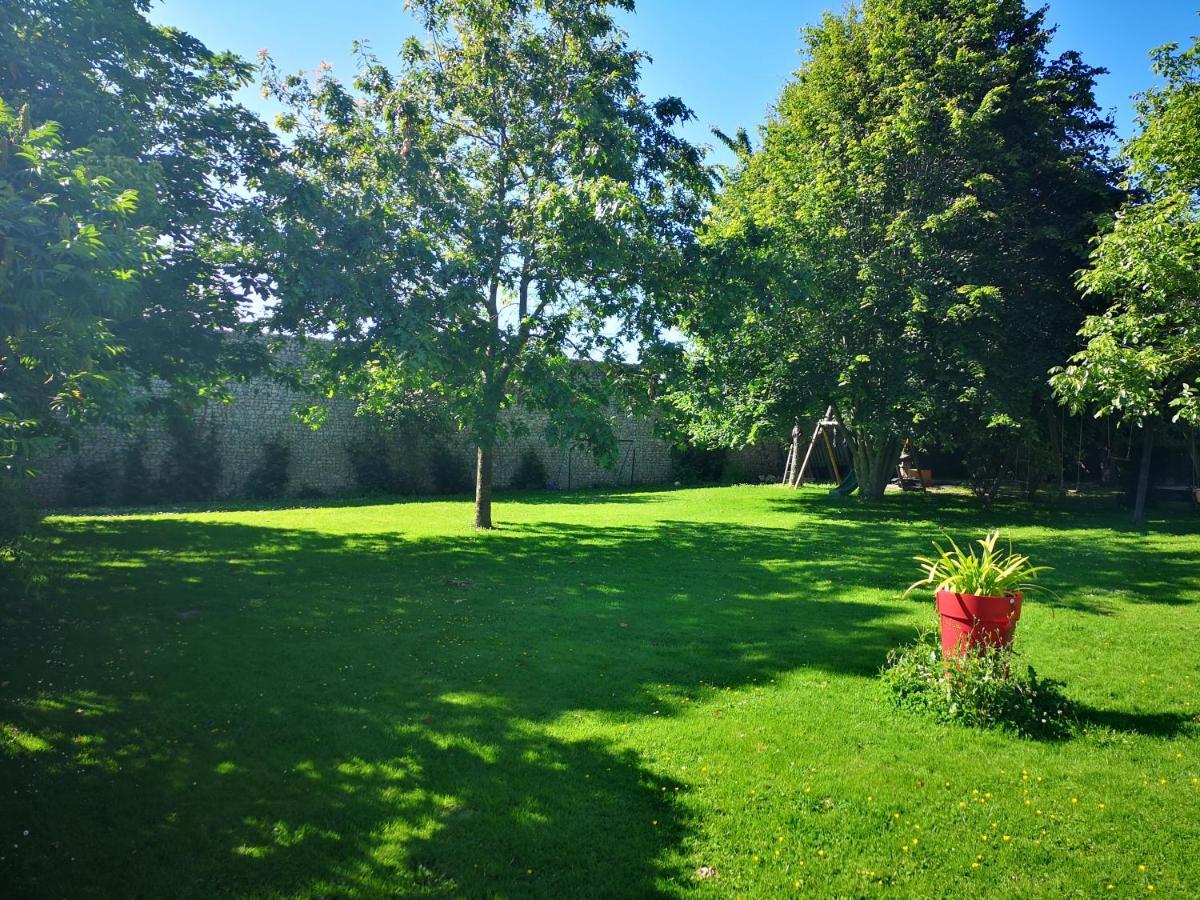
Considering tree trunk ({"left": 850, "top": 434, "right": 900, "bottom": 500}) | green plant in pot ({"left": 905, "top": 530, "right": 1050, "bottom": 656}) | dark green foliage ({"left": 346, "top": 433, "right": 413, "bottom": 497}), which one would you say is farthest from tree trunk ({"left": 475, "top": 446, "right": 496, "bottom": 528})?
tree trunk ({"left": 850, "top": 434, "right": 900, "bottom": 500})

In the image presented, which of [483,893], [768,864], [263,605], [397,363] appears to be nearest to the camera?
[483,893]

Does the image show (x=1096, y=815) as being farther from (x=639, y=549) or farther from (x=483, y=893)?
(x=639, y=549)

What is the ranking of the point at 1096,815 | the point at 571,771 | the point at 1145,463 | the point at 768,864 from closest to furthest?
the point at 768,864
the point at 1096,815
the point at 571,771
the point at 1145,463

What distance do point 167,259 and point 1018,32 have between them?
16328 mm

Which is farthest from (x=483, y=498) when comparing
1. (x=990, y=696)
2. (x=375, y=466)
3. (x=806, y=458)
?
(x=806, y=458)

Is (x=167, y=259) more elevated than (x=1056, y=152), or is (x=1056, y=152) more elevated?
(x=1056, y=152)

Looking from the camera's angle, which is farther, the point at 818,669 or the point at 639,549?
the point at 639,549

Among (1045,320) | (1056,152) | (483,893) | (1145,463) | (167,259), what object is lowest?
(483,893)

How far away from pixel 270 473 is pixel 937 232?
14939mm

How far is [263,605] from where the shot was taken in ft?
21.6

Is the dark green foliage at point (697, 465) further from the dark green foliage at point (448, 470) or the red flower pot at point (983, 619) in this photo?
the red flower pot at point (983, 619)

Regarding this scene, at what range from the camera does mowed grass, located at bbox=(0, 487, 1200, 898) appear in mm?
2881

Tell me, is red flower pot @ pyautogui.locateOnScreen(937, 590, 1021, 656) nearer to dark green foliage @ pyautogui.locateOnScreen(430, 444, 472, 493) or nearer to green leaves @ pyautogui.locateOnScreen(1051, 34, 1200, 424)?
green leaves @ pyautogui.locateOnScreen(1051, 34, 1200, 424)

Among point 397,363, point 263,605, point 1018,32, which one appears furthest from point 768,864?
point 1018,32
